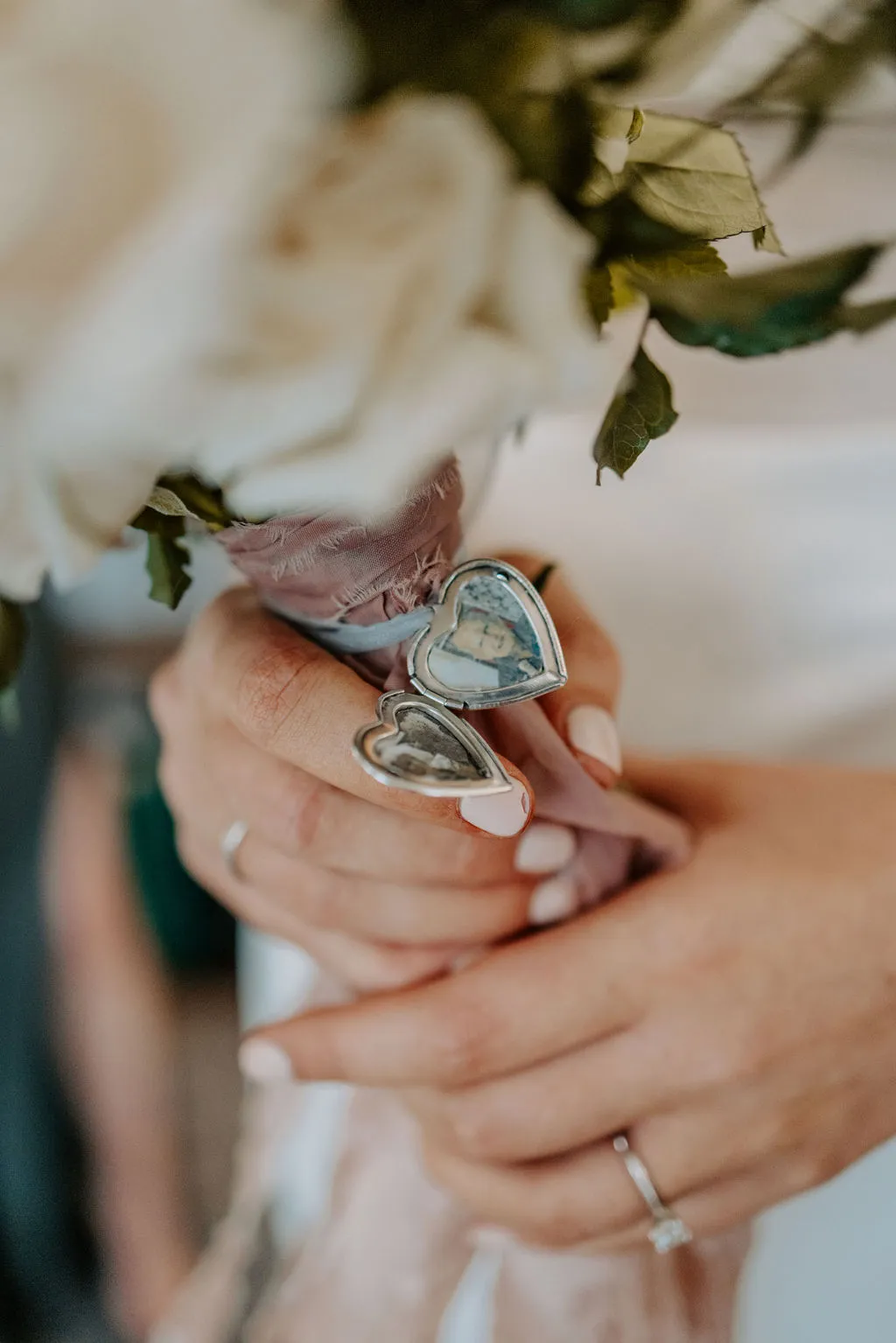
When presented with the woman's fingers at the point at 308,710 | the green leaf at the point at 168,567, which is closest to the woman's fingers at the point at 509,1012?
the woman's fingers at the point at 308,710

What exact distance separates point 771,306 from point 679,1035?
327 mm

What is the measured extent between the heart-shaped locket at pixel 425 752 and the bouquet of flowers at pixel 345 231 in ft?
0.29

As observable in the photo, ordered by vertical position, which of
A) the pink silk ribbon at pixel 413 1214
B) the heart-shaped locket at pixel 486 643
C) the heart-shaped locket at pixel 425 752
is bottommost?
the pink silk ribbon at pixel 413 1214

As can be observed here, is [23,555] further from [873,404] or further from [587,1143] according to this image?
[873,404]

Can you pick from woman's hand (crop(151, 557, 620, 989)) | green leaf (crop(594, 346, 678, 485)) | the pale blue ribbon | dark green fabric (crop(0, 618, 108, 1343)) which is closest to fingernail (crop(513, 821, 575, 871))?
woman's hand (crop(151, 557, 620, 989))

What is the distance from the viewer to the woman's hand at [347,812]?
36cm

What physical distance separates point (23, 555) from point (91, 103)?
8 cm

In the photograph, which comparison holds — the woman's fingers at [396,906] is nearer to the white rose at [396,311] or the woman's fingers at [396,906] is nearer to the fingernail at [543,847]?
the fingernail at [543,847]

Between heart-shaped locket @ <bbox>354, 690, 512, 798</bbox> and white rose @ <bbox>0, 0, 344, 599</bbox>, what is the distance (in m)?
0.13

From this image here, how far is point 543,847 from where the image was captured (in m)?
0.42

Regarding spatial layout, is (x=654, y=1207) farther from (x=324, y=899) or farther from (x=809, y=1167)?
(x=324, y=899)

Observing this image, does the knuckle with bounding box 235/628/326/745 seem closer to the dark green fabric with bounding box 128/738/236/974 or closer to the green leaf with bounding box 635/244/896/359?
the green leaf with bounding box 635/244/896/359

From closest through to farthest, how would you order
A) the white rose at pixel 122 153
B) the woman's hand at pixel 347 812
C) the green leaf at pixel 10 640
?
1. the white rose at pixel 122 153
2. the green leaf at pixel 10 640
3. the woman's hand at pixel 347 812

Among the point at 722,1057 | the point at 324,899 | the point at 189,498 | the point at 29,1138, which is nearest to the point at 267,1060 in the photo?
the point at 324,899
